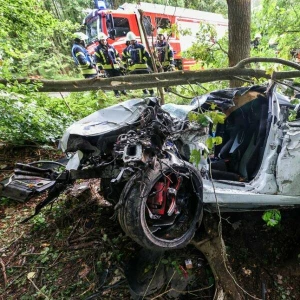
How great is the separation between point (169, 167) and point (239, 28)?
3527 mm

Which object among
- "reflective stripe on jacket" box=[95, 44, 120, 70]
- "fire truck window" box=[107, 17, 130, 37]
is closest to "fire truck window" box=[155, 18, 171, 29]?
"reflective stripe on jacket" box=[95, 44, 120, 70]

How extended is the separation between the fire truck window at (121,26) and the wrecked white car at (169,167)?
7543 mm

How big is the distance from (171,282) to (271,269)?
41.5 inches

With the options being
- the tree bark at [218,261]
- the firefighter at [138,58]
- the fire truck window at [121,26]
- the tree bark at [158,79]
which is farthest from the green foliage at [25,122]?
the fire truck window at [121,26]

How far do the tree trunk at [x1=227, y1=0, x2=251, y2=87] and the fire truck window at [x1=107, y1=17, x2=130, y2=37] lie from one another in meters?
5.64

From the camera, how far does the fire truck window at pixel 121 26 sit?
8.94 m

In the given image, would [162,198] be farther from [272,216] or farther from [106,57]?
[106,57]

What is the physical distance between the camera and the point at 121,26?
29.7ft

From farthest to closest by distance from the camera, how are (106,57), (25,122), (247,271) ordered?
(106,57), (25,122), (247,271)

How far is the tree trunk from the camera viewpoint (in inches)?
164

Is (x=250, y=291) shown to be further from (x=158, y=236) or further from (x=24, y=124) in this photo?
(x=24, y=124)

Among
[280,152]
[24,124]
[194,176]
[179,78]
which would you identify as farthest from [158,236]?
[24,124]

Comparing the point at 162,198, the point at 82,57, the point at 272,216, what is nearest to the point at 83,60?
the point at 82,57

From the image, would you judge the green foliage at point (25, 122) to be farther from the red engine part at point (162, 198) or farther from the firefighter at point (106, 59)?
the firefighter at point (106, 59)
